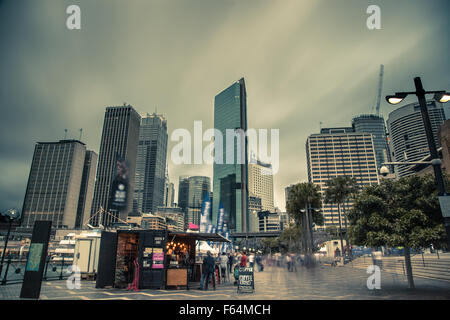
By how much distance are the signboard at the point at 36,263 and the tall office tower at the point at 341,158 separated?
179249 millimetres

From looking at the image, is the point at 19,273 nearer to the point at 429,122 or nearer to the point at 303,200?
the point at 429,122

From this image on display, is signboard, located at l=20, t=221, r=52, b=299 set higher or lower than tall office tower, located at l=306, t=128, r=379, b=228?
lower

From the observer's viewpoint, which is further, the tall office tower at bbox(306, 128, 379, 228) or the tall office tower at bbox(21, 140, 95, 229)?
the tall office tower at bbox(21, 140, 95, 229)

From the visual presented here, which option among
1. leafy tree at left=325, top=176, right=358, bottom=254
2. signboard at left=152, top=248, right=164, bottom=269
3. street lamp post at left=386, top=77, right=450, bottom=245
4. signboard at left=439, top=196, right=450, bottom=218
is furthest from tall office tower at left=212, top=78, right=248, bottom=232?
signboard at left=439, top=196, right=450, bottom=218

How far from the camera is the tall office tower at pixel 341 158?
7096 inches

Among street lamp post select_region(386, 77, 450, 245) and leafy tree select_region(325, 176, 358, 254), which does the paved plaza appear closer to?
street lamp post select_region(386, 77, 450, 245)

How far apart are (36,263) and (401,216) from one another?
623 inches

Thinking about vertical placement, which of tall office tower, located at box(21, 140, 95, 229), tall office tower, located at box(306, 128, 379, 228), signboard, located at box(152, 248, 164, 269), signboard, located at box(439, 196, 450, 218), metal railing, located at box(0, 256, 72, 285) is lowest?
metal railing, located at box(0, 256, 72, 285)

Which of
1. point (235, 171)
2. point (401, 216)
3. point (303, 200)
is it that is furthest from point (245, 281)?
point (235, 171)

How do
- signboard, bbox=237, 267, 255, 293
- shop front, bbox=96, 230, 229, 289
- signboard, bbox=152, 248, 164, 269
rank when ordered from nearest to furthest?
1. signboard, bbox=237, 267, 255, 293
2. shop front, bbox=96, 230, 229, 289
3. signboard, bbox=152, 248, 164, 269

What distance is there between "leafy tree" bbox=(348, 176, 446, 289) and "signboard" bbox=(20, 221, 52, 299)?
14310 millimetres

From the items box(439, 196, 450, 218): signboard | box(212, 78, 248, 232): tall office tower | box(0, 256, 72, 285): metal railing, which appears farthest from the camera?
box(212, 78, 248, 232): tall office tower

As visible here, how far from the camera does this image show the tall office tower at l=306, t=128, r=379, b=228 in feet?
591

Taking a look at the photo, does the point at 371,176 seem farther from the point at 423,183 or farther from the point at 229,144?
the point at 423,183
